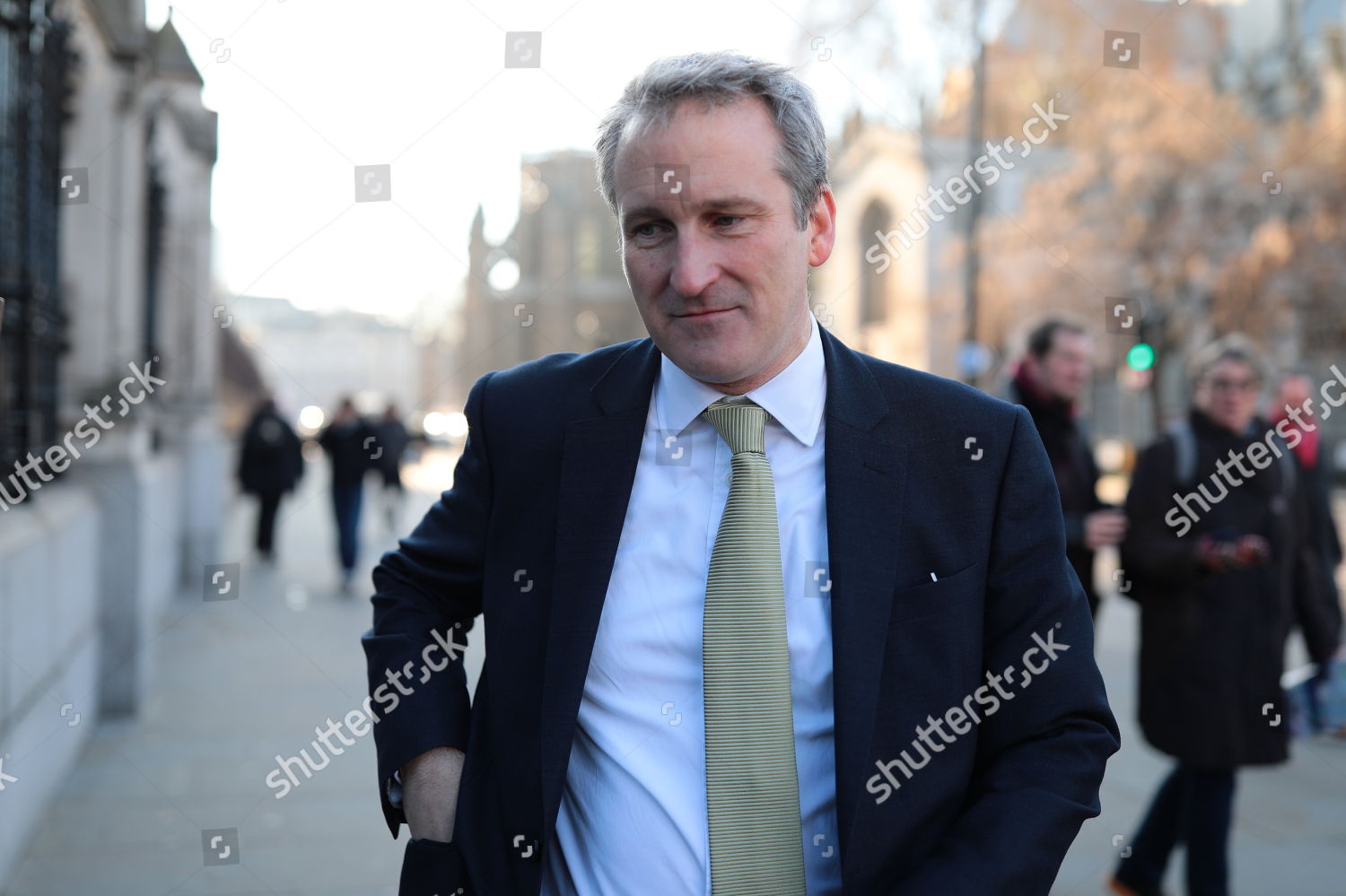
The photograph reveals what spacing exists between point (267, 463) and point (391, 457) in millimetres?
1748

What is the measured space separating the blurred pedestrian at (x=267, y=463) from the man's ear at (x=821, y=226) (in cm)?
1239

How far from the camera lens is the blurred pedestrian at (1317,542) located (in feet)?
16.0

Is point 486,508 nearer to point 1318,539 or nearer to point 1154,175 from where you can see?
point 1318,539

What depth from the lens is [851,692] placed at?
1.69m

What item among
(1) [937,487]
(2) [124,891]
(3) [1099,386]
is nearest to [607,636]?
(1) [937,487]

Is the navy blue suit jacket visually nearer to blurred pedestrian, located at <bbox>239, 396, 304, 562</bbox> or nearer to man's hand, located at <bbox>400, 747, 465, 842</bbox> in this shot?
man's hand, located at <bbox>400, 747, 465, 842</bbox>

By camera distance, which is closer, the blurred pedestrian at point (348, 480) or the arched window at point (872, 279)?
the blurred pedestrian at point (348, 480)

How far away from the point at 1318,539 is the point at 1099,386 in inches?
1433

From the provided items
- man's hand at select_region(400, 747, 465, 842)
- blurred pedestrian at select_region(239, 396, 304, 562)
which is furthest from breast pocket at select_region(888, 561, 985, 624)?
blurred pedestrian at select_region(239, 396, 304, 562)

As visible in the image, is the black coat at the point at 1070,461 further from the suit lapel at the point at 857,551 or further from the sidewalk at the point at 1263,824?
the suit lapel at the point at 857,551

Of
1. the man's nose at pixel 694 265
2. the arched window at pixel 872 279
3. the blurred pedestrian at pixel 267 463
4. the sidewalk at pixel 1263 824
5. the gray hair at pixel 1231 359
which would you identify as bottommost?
the sidewalk at pixel 1263 824

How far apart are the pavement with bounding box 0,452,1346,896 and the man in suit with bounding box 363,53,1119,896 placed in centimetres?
203

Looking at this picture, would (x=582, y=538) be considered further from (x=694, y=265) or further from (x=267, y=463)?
(x=267, y=463)

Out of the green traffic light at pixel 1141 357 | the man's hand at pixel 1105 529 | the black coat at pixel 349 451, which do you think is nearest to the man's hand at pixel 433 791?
the man's hand at pixel 1105 529
